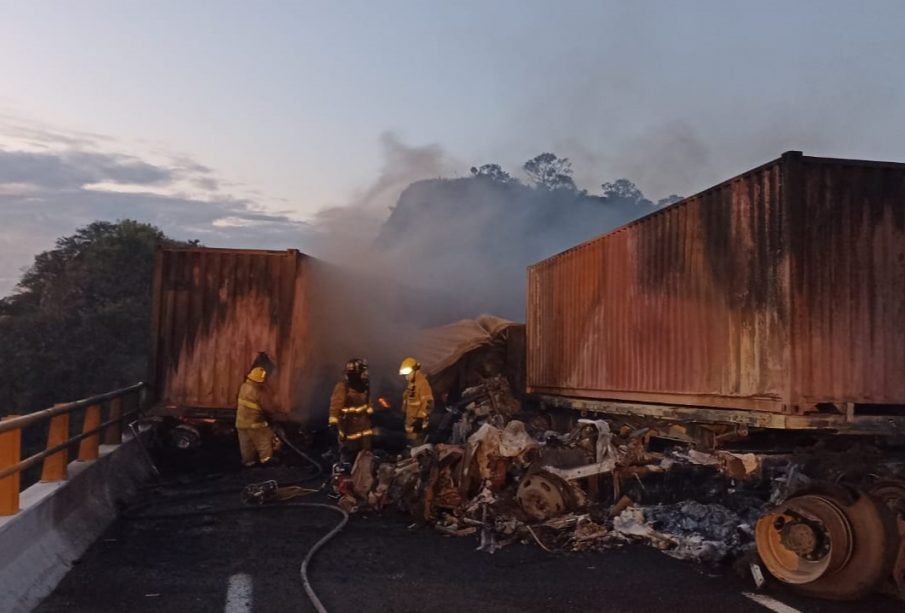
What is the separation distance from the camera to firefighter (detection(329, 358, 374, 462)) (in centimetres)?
1059

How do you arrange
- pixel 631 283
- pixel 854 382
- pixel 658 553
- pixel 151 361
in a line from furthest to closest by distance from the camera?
pixel 151 361 < pixel 631 283 < pixel 854 382 < pixel 658 553

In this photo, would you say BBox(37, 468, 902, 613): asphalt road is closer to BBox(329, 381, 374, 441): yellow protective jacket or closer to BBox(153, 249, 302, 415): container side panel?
BBox(329, 381, 374, 441): yellow protective jacket

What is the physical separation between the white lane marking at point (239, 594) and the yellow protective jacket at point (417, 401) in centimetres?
543

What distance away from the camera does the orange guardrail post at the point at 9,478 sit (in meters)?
5.07

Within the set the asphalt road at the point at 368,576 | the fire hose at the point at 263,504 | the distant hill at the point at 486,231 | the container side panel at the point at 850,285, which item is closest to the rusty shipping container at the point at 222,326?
the fire hose at the point at 263,504

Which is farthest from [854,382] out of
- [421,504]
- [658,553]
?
[421,504]

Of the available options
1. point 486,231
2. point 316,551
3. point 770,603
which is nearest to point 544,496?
point 316,551

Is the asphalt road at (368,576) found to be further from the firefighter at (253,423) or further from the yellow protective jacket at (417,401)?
the yellow protective jacket at (417,401)

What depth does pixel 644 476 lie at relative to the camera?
826cm

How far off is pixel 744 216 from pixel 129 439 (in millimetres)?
7820

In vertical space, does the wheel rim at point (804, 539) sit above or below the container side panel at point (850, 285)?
below

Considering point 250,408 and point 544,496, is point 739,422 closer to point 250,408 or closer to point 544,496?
point 544,496

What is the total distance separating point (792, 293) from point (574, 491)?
2762mm

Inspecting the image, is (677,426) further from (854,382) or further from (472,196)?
(472,196)
